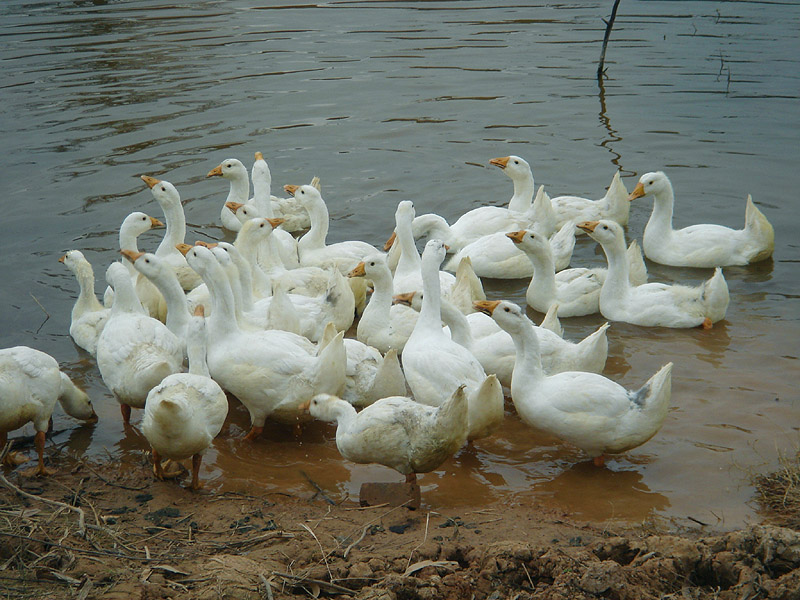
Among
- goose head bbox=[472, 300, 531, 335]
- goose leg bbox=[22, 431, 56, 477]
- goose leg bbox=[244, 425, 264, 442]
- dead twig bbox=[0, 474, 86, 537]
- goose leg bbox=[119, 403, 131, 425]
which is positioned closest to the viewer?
dead twig bbox=[0, 474, 86, 537]

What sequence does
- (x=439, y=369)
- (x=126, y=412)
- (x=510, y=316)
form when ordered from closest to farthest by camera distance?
1. (x=510, y=316)
2. (x=439, y=369)
3. (x=126, y=412)

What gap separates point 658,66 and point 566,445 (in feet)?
45.7

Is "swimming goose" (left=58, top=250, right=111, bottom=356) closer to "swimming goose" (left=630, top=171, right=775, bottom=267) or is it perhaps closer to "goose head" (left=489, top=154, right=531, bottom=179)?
"goose head" (left=489, top=154, right=531, bottom=179)

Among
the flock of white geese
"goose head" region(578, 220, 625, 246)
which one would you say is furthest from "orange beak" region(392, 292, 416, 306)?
"goose head" region(578, 220, 625, 246)

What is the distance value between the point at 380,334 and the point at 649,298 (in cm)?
282

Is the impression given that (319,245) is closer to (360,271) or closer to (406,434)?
(360,271)

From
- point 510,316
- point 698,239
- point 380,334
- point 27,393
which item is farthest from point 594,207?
point 27,393

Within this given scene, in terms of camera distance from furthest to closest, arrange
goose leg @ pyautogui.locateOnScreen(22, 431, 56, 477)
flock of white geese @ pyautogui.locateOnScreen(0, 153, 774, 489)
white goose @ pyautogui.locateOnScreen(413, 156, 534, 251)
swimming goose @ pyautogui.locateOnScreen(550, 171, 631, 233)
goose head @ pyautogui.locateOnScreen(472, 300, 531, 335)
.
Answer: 1. swimming goose @ pyautogui.locateOnScreen(550, 171, 631, 233)
2. white goose @ pyautogui.locateOnScreen(413, 156, 534, 251)
3. goose head @ pyautogui.locateOnScreen(472, 300, 531, 335)
4. goose leg @ pyautogui.locateOnScreen(22, 431, 56, 477)
5. flock of white geese @ pyautogui.locateOnScreen(0, 153, 774, 489)

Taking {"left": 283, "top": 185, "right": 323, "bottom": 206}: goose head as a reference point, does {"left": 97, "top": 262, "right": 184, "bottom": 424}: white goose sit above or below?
below

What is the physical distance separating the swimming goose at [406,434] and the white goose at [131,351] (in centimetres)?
168

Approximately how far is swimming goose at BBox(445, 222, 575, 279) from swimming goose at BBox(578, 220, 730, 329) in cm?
92

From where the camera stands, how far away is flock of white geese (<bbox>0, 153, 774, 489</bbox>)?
574 centimetres

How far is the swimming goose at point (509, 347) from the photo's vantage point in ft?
22.5

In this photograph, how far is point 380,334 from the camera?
7863 mm
